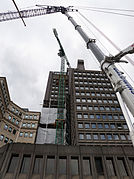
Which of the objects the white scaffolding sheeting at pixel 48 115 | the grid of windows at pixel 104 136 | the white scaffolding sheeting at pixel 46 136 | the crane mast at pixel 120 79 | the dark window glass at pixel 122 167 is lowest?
the dark window glass at pixel 122 167

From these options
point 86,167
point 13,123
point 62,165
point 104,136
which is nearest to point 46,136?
point 13,123

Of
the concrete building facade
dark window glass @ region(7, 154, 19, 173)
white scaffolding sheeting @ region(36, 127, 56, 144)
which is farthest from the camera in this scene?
white scaffolding sheeting @ region(36, 127, 56, 144)

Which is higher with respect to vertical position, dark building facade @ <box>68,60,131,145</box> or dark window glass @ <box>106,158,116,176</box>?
dark building facade @ <box>68,60,131,145</box>

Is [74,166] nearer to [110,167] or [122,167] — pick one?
[110,167]

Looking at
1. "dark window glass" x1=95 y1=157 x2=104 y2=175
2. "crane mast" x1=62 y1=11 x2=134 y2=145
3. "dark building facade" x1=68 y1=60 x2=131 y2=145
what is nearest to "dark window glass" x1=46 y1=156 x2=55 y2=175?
"dark window glass" x1=95 y1=157 x2=104 y2=175

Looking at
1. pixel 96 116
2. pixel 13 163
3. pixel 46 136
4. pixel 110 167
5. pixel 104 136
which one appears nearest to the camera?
pixel 13 163

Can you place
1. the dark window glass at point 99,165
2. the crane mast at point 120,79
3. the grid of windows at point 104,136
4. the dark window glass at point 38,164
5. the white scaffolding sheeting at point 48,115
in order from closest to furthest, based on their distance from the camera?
the crane mast at point 120,79
the dark window glass at point 38,164
the dark window glass at point 99,165
the grid of windows at point 104,136
the white scaffolding sheeting at point 48,115

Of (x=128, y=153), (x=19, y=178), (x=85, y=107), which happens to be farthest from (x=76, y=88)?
(x=19, y=178)

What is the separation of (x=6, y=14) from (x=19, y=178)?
53.9 m

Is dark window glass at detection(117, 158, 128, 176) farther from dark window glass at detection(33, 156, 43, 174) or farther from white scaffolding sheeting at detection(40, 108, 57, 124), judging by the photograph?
white scaffolding sheeting at detection(40, 108, 57, 124)

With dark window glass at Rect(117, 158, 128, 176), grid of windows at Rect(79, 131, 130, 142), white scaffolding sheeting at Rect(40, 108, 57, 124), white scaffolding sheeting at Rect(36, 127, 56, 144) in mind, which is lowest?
dark window glass at Rect(117, 158, 128, 176)

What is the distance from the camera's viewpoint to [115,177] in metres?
16.7

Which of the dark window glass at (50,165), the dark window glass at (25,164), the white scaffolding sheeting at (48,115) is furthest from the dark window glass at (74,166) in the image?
the white scaffolding sheeting at (48,115)

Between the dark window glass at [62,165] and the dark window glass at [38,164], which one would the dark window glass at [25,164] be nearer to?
the dark window glass at [38,164]
